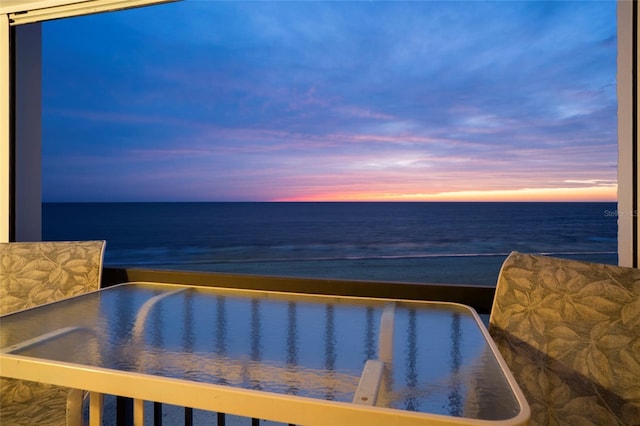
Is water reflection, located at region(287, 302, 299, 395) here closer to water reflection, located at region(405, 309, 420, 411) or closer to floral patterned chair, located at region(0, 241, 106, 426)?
water reflection, located at region(405, 309, 420, 411)

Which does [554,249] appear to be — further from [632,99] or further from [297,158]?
[632,99]

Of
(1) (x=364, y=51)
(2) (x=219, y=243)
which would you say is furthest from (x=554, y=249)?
(2) (x=219, y=243)

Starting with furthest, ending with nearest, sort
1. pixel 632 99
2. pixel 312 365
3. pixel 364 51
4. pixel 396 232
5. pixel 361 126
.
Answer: pixel 396 232
pixel 361 126
pixel 364 51
pixel 632 99
pixel 312 365

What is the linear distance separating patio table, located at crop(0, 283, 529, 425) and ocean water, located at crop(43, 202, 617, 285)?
199 inches

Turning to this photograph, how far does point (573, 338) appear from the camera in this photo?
93 cm

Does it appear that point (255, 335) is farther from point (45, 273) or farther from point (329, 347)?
point (45, 273)

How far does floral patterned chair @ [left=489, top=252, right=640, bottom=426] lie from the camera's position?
2.77 ft

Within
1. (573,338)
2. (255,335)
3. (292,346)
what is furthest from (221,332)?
(573,338)

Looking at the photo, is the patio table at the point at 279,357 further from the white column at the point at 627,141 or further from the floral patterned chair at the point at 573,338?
the white column at the point at 627,141

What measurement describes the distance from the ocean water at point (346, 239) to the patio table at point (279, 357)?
199 inches

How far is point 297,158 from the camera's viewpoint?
44.1ft

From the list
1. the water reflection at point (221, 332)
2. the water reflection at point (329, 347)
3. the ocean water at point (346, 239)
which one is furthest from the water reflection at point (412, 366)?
the ocean water at point (346, 239)

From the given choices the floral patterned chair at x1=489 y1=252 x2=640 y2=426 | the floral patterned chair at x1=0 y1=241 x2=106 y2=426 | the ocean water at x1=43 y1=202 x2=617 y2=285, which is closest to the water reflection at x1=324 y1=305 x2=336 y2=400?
the floral patterned chair at x1=489 y1=252 x2=640 y2=426

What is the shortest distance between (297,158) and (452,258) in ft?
21.8
